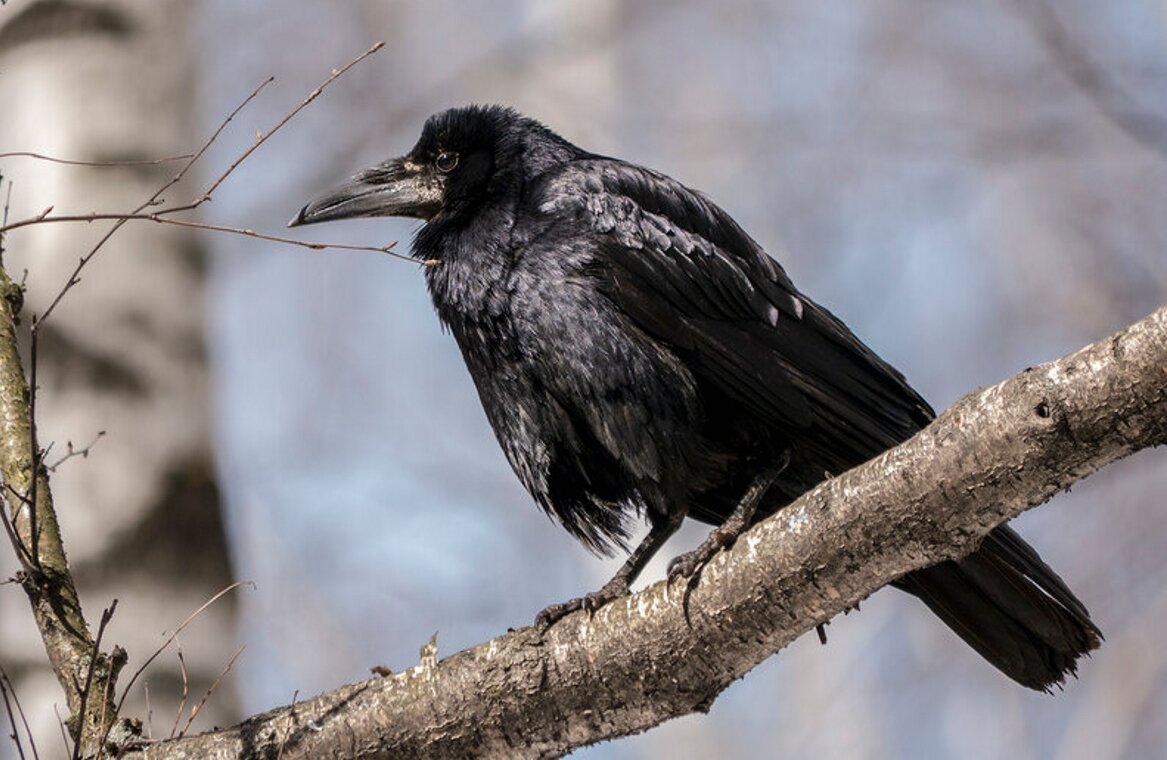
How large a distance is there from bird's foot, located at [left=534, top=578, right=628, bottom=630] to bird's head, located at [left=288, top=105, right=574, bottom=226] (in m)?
1.65

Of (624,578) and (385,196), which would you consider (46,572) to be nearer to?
(624,578)

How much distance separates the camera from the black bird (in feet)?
14.5

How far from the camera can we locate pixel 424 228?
5359 mm

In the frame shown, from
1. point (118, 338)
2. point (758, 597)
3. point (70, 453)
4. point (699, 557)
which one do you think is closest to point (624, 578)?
point (699, 557)

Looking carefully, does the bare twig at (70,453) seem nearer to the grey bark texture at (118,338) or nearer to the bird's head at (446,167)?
the grey bark texture at (118,338)

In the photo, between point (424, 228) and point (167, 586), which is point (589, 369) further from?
point (167, 586)

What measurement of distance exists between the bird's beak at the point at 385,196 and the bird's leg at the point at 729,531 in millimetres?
1604

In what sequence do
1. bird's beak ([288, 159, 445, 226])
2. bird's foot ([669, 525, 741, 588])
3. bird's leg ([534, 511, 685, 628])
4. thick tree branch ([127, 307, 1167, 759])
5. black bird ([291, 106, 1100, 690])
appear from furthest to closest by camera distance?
bird's beak ([288, 159, 445, 226]) → black bird ([291, 106, 1100, 690]) → bird's leg ([534, 511, 685, 628]) → bird's foot ([669, 525, 741, 588]) → thick tree branch ([127, 307, 1167, 759])

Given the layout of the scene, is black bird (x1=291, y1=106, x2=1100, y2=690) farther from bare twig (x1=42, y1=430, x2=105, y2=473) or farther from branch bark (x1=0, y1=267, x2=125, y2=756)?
branch bark (x1=0, y1=267, x2=125, y2=756)

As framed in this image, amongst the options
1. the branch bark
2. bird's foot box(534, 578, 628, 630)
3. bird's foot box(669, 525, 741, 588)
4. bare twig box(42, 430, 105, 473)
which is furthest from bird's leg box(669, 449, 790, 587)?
bare twig box(42, 430, 105, 473)

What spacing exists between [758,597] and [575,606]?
2.51ft

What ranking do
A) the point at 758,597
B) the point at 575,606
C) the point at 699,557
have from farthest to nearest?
the point at 575,606 < the point at 699,557 < the point at 758,597

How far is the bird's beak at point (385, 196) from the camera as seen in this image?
5461 mm

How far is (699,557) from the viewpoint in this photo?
3.78 metres
